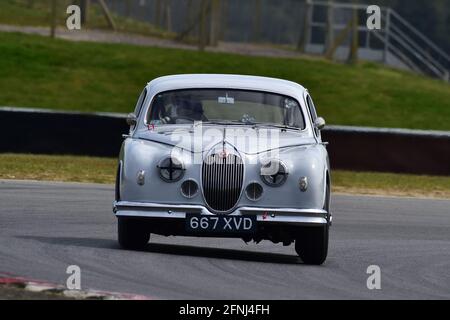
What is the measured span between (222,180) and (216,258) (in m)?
0.67

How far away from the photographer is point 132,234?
10.4 metres

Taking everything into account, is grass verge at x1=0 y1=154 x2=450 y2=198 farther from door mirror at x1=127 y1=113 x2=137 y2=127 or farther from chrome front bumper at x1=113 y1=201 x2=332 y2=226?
chrome front bumper at x1=113 y1=201 x2=332 y2=226

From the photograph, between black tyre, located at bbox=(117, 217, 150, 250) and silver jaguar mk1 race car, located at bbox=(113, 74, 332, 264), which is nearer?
silver jaguar mk1 race car, located at bbox=(113, 74, 332, 264)

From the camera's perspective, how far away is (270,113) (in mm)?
11289

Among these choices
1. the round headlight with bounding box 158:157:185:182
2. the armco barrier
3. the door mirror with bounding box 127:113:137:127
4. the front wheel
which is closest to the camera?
the round headlight with bounding box 158:157:185:182

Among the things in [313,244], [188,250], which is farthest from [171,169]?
[313,244]

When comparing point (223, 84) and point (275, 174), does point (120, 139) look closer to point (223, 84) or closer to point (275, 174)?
point (223, 84)

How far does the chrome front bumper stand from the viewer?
32.8ft

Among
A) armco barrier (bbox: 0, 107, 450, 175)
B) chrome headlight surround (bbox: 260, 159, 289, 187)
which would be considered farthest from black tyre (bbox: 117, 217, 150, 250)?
armco barrier (bbox: 0, 107, 450, 175)

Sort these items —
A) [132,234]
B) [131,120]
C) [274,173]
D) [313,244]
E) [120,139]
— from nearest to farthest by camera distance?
[274,173], [313,244], [132,234], [131,120], [120,139]

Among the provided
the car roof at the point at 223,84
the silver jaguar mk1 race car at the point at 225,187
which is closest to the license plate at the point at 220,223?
the silver jaguar mk1 race car at the point at 225,187

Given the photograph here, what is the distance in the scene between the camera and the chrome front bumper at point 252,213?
10.0m

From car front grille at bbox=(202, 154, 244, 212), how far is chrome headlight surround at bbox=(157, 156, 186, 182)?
179 millimetres

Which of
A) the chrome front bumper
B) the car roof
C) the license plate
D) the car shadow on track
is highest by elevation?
the car roof
